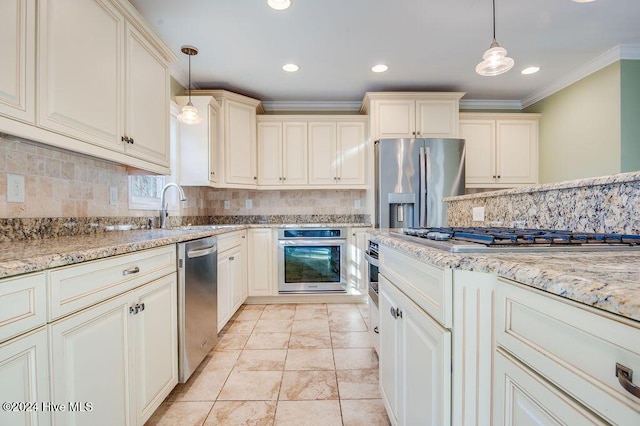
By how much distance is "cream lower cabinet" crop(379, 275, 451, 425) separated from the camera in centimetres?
77

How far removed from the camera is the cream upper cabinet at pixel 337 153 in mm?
3602

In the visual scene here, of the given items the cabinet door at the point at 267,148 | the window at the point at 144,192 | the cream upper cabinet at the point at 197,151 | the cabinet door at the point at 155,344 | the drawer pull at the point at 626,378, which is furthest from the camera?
the cabinet door at the point at 267,148

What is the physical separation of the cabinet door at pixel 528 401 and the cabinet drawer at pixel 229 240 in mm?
2054

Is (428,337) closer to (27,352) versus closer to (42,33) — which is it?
(27,352)

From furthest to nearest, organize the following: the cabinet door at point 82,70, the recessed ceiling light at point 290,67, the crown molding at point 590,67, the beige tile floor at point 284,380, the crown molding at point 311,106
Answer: the crown molding at point 311,106, the recessed ceiling light at point 290,67, the crown molding at point 590,67, the beige tile floor at point 284,380, the cabinet door at point 82,70

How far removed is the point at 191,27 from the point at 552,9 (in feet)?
8.82

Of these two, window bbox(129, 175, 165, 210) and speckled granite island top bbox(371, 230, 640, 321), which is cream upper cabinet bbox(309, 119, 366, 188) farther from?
speckled granite island top bbox(371, 230, 640, 321)

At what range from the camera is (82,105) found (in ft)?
4.29

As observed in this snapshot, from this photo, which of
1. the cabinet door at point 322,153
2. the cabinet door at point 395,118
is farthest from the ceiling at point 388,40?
the cabinet door at point 322,153

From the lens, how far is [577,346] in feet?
1.48

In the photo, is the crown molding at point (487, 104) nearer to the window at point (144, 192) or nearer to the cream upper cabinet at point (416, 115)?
the cream upper cabinet at point (416, 115)

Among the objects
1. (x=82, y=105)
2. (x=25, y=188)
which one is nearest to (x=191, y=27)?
(x=82, y=105)

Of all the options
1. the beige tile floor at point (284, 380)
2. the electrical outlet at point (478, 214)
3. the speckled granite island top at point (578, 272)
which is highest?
the electrical outlet at point (478, 214)

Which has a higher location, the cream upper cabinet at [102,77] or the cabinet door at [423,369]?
the cream upper cabinet at [102,77]
